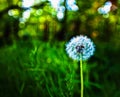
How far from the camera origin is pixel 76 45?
251 cm

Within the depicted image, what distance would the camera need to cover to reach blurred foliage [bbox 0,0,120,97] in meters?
3.29

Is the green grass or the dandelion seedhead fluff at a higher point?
the dandelion seedhead fluff

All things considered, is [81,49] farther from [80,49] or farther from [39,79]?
[39,79]

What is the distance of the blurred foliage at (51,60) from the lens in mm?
3295

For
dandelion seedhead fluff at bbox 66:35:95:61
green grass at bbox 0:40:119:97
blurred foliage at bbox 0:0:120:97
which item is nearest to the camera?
dandelion seedhead fluff at bbox 66:35:95:61

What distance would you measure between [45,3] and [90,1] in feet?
4.96

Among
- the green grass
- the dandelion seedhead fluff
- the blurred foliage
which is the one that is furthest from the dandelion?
the green grass

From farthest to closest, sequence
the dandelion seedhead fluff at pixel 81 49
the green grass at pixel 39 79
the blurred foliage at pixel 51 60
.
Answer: the blurred foliage at pixel 51 60 < the green grass at pixel 39 79 < the dandelion seedhead fluff at pixel 81 49

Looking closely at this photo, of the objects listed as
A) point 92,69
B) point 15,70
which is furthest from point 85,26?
point 15,70

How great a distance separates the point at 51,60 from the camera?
473 centimetres

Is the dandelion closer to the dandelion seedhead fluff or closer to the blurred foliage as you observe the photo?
the dandelion seedhead fluff

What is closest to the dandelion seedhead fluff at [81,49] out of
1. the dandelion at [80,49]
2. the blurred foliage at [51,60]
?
the dandelion at [80,49]

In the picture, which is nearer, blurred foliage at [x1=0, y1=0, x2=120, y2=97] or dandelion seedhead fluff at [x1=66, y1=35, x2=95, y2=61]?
dandelion seedhead fluff at [x1=66, y1=35, x2=95, y2=61]

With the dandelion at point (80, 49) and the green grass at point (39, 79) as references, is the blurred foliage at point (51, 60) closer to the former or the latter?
the green grass at point (39, 79)
